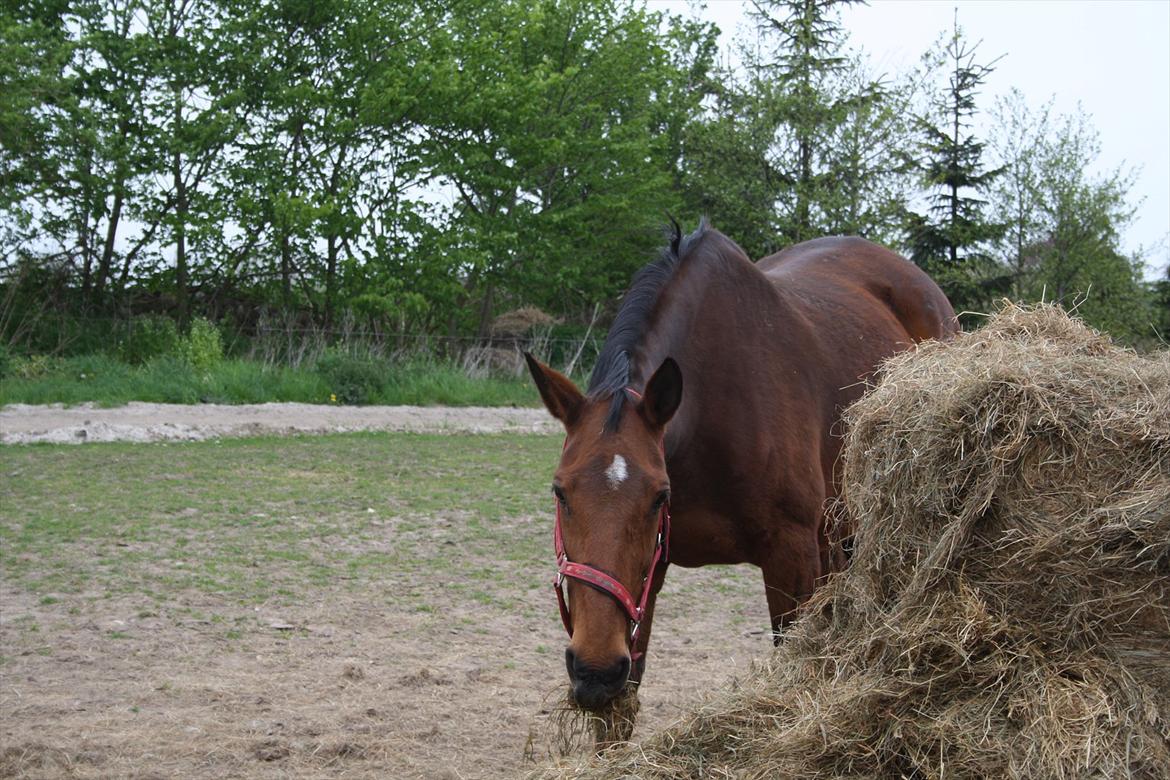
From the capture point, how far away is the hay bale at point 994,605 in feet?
8.36

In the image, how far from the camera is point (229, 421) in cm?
1551

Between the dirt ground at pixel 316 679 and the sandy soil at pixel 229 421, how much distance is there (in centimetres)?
766

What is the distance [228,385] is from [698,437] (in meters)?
15.2

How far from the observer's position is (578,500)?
3.06 meters

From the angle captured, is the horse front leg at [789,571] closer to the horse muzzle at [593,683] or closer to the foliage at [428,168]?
the horse muzzle at [593,683]

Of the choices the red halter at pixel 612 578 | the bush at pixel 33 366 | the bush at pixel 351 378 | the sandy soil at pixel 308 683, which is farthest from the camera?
the bush at pixel 351 378

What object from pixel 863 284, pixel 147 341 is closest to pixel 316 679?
pixel 863 284

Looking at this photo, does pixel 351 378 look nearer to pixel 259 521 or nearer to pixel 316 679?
pixel 259 521

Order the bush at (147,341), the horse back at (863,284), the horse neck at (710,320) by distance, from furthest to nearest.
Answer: the bush at (147,341) → the horse back at (863,284) → the horse neck at (710,320)

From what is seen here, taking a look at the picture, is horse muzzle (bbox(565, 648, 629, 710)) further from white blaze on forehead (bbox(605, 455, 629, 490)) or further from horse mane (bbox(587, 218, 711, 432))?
horse mane (bbox(587, 218, 711, 432))

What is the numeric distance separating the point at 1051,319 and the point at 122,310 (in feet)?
67.7

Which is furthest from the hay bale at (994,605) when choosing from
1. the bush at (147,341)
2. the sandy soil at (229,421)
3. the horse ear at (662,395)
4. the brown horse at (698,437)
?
the bush at (147,341)

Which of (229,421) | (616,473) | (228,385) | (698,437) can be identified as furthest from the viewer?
(228,385)

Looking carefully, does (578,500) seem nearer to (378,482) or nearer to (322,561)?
(322,561)
